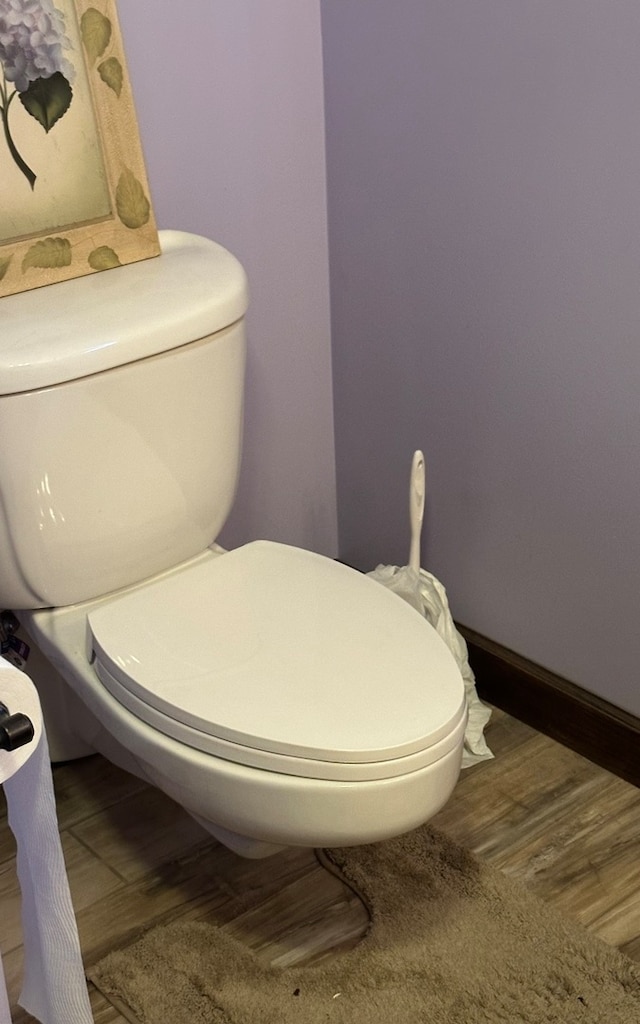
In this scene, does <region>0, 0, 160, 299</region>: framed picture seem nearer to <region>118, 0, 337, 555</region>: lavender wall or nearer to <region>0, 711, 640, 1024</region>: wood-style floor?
<region>118, 0, 337, 555</region>: lavender wall

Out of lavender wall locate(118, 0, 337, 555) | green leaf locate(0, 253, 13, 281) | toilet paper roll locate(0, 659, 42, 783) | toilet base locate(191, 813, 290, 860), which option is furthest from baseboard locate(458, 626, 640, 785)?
toilet paper roll locate(0, 659, 42, 783)

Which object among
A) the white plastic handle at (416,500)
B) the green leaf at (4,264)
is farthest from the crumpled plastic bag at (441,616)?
the green leaf at (4,264)

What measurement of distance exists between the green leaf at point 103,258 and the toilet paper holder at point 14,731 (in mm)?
934

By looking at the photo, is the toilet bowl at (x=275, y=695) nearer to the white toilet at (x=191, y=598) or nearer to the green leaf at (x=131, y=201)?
the white toilet at (x=191, y=598)

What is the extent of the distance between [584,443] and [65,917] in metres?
0.99

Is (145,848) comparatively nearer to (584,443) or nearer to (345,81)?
(584,443)

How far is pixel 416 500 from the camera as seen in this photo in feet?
5.98

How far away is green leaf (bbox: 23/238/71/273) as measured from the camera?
153cm

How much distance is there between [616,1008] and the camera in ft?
4.73

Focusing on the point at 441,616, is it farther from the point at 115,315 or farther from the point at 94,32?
the point at 94,32

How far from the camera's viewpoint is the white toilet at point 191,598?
1316 millimetres

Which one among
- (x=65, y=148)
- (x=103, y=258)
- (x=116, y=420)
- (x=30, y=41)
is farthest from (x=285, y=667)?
(x=30, y=41)

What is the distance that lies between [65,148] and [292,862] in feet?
3.35

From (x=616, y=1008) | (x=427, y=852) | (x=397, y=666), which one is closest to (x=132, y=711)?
(x=397, y=666)
